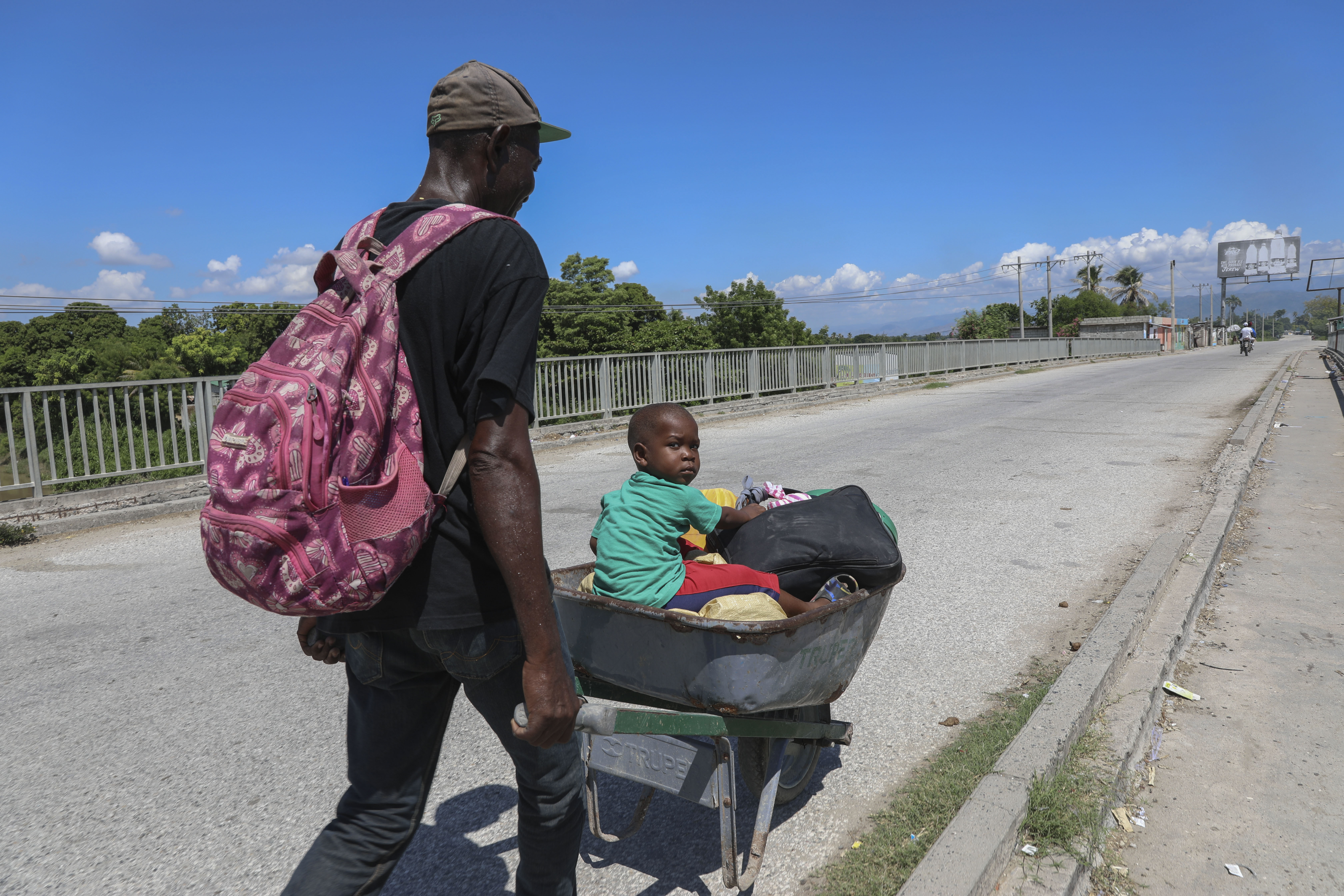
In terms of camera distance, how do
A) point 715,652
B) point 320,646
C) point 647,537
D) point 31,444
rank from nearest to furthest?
point 320,646 < point 715,652 < point 647,537 < point 31,444

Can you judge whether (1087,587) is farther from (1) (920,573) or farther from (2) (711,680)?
(2) (711,680)

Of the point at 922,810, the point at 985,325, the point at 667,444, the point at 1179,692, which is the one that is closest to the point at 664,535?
the point at 667,444

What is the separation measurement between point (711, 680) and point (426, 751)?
2.61ft

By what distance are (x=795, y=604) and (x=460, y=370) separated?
151 centimetres

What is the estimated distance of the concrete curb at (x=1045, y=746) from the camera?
238 centimetres

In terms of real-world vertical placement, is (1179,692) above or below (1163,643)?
below

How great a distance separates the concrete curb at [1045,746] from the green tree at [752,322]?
4835 centimetres

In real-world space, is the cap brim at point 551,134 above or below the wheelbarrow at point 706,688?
above

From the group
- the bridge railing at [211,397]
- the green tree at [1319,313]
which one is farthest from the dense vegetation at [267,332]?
the green tree at [1319,313]

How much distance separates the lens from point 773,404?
19938 millimetres

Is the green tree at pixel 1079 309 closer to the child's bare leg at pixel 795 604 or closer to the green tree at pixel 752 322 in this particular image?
the green tree at pixel 752 322

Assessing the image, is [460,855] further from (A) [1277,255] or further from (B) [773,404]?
(A) [1277,255]

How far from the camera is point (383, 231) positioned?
1.61 m

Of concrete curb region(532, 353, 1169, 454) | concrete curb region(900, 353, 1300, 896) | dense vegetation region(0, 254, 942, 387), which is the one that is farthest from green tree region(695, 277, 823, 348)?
concrete curb region(900, 353, 1300, 896)
